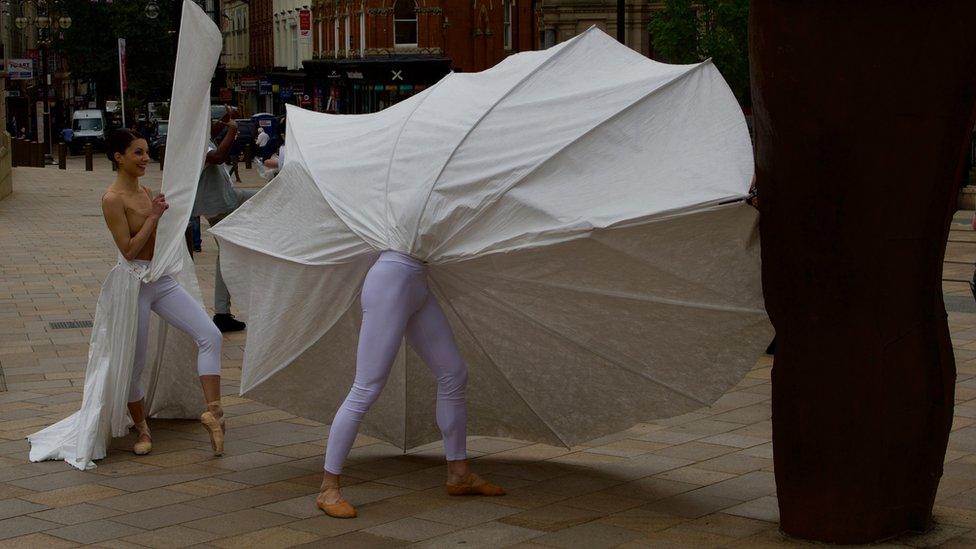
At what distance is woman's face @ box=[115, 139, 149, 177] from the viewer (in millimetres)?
7895

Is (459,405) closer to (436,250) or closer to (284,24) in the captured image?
(436,250)

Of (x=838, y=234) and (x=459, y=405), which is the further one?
(x=459, y=405)

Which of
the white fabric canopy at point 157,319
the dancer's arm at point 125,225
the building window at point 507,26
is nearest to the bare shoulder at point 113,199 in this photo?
the dancer's arm at point 125,225

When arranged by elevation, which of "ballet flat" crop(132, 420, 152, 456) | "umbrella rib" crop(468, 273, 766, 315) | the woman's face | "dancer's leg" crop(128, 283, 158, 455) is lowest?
"ballet flat" crop(132, 420, 152, 456)

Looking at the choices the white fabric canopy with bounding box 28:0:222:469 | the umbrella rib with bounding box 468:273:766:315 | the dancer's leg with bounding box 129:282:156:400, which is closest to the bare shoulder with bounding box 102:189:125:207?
the white fabric canopy with bounding box 28:0:222:469

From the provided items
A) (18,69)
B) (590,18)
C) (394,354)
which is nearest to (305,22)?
(18,69)

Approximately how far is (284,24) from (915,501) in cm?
6898

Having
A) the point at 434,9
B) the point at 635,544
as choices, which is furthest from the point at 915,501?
the point at 434,9

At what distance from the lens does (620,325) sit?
6.41m

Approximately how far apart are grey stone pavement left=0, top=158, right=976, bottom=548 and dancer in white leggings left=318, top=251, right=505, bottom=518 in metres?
0.23

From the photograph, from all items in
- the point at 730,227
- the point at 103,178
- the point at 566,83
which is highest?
the point at 566,83

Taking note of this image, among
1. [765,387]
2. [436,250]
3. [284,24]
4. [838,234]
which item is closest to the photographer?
[838,234]

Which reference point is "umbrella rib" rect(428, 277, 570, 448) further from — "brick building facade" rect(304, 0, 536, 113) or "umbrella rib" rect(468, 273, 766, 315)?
"brick building facade" rect(304, 0, 536, 113)

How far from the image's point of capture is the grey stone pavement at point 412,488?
6125mm
